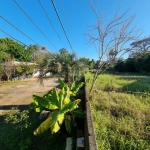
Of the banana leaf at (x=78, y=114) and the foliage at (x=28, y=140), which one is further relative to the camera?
the banana leaf at (x=78, y=114)

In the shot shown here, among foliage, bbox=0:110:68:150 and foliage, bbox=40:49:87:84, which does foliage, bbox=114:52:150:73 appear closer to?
foliage, bbox=40:49:87:84

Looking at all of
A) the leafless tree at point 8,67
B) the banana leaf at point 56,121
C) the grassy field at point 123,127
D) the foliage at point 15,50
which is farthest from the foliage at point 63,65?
the foliage at point 15,50

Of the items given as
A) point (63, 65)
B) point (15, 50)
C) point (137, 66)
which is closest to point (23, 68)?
point (15, 50)

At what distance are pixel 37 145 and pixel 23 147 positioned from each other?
1.41ft

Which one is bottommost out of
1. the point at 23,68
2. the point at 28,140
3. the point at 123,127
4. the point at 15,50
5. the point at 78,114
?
the point at 28,140

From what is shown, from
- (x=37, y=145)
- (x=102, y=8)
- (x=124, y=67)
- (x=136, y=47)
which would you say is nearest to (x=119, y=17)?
(x=102, y=8)

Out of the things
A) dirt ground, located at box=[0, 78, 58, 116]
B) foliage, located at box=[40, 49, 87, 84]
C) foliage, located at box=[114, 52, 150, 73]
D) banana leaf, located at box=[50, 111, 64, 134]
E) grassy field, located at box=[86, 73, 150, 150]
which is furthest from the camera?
foliage, located at box=[114, 52, 150, 73]

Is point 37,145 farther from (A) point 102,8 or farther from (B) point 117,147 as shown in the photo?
(A) point 102,8

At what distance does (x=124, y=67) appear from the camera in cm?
3706

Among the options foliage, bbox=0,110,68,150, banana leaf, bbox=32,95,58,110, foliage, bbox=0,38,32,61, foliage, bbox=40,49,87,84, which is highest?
foliage, bbox=0,38,32,61

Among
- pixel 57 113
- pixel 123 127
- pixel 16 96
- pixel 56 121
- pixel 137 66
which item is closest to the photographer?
pixel 123 127

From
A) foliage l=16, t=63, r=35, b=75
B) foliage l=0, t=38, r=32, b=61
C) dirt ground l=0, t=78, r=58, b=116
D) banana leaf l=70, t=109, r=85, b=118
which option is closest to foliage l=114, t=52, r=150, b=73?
foliage l=16, t=63, r=35, b=75

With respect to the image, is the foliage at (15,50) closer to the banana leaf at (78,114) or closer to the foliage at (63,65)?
the foliage at (63,65)

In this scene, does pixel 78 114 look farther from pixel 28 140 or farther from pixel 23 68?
pixel 23 68
